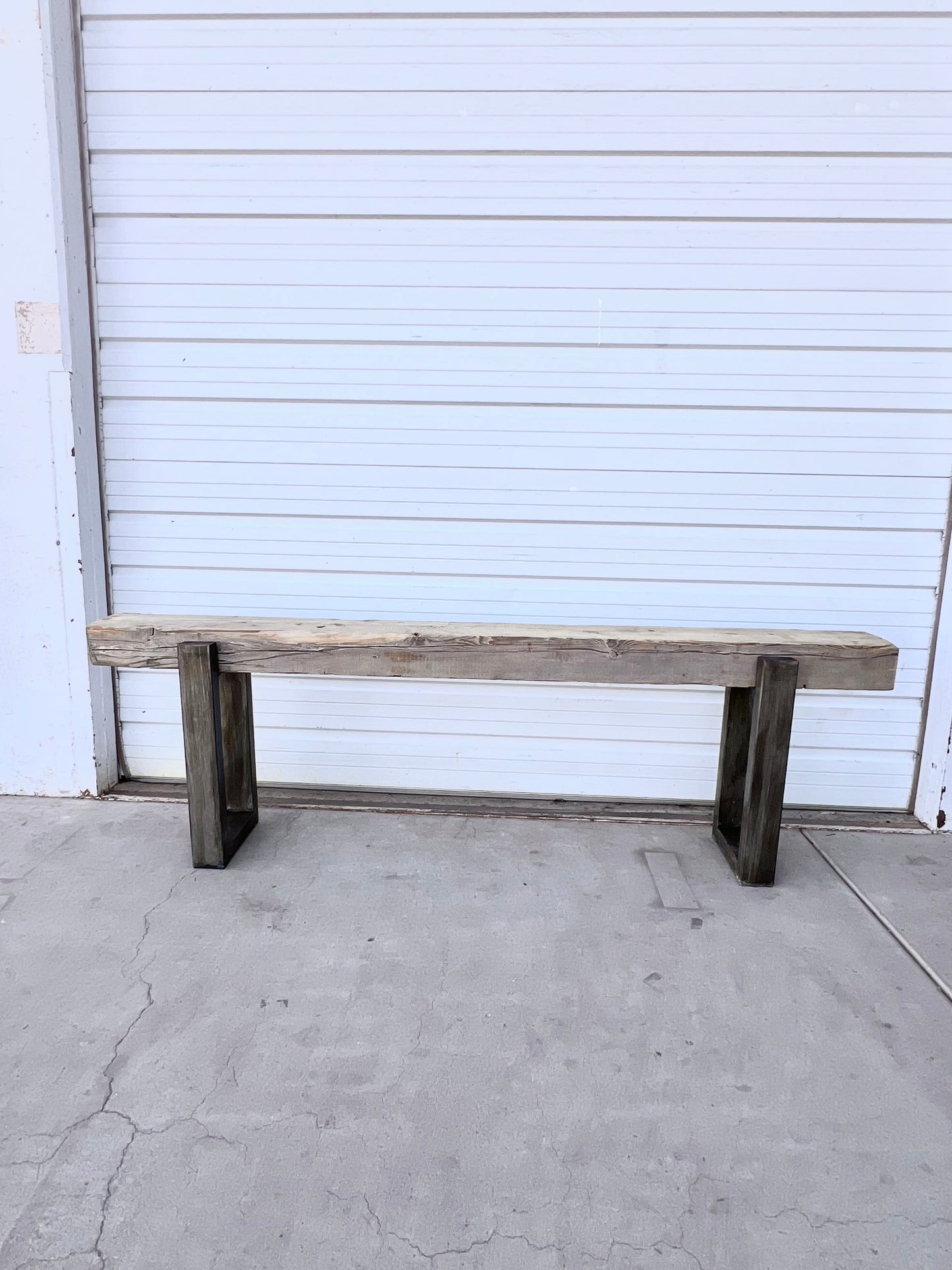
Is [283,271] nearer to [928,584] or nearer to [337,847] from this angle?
[337,847]

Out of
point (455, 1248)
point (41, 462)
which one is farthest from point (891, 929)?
point (41, 462)

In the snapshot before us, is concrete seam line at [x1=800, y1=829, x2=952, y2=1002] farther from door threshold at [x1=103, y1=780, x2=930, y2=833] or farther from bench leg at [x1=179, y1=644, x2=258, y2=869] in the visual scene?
bench leg at [x1=179, y1=644, x2=258, y2=869]

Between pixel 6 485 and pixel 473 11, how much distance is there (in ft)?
7.24

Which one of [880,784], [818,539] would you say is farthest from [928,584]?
[880,784]

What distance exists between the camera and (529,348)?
2723 millimetres

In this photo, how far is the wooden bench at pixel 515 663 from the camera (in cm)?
234

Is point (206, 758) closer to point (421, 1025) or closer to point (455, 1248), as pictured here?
point (421, 1025)

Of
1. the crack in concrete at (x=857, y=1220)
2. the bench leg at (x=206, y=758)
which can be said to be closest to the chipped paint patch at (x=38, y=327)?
the bench leg at (x=206, y=758)

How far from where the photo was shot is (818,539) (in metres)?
2.79

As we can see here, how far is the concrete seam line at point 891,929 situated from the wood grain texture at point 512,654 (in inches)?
24.4

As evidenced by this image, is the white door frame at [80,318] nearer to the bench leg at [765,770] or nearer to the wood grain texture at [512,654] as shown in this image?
the wood grain texture at [512,654]

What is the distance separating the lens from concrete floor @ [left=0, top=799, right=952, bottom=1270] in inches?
51.4

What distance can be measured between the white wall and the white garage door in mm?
148

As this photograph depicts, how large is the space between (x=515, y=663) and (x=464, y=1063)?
3.58 ft
